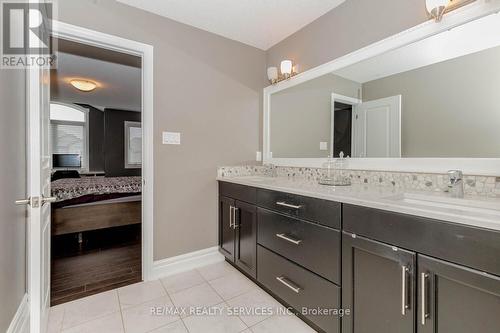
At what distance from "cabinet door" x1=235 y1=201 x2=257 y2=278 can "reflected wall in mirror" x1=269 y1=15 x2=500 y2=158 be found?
2.82 ft

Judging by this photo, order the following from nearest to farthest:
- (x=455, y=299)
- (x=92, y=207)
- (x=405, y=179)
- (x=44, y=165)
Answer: (x=455, y=299) → (x=44, y=165) → (x=405, y=179) → (x=92, y=207)

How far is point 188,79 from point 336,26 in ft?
4.73

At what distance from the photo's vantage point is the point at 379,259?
43.5 inches

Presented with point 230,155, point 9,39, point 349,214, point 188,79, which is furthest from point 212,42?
point 349,214

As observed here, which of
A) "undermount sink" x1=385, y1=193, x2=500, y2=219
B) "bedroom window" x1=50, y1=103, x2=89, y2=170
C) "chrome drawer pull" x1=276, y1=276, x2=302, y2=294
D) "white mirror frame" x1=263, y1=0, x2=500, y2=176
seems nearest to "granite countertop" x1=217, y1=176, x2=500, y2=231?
"undermount sink" x1=385, y1=193, x2=500, y2=219

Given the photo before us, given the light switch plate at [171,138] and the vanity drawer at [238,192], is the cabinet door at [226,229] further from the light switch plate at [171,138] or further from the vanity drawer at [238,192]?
the light switch plate at [171,138]

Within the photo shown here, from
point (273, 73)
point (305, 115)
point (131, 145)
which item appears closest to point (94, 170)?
point (131, 145)

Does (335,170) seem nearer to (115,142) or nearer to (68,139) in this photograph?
(115,142)

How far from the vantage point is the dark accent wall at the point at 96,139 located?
6.05m

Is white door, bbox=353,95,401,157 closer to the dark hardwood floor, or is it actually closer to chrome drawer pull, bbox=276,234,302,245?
chrome drawer pull, bbox=276,234,302,245

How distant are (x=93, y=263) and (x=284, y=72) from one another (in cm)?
285

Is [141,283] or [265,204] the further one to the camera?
[141,283]

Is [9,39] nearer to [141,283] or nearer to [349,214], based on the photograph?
[141,283]

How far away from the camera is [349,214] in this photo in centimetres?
123
